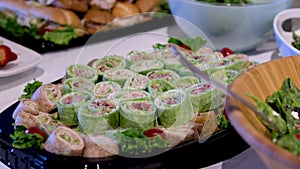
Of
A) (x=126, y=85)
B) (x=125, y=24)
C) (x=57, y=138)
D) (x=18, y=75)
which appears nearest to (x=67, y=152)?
(x=57, y=138)

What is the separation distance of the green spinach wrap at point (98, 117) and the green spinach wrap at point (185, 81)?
15 cm

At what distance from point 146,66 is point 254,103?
0.42 metres

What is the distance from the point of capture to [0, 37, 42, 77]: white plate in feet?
4.24

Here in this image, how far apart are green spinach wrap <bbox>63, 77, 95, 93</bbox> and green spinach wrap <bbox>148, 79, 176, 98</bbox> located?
0.13 metres

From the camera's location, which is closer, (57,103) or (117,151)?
(117,151)

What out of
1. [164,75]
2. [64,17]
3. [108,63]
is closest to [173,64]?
[164,75]

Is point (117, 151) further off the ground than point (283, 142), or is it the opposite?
point (283, 142)

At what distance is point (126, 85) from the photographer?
1.09 meters

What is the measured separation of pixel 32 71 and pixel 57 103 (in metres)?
0.41

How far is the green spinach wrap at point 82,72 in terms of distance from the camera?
114 cm

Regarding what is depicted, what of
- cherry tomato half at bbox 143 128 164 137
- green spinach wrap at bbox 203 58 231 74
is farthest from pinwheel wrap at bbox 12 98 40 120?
green spinach wrap at bbox 203 58 231 74

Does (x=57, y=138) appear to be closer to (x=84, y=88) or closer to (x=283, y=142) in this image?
(x=84, y=88)

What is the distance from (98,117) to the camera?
951 mm

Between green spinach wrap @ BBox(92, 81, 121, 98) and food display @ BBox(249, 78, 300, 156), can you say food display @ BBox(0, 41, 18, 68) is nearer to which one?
green spinach wrap @ BBox(92, 81, 121, 98)
